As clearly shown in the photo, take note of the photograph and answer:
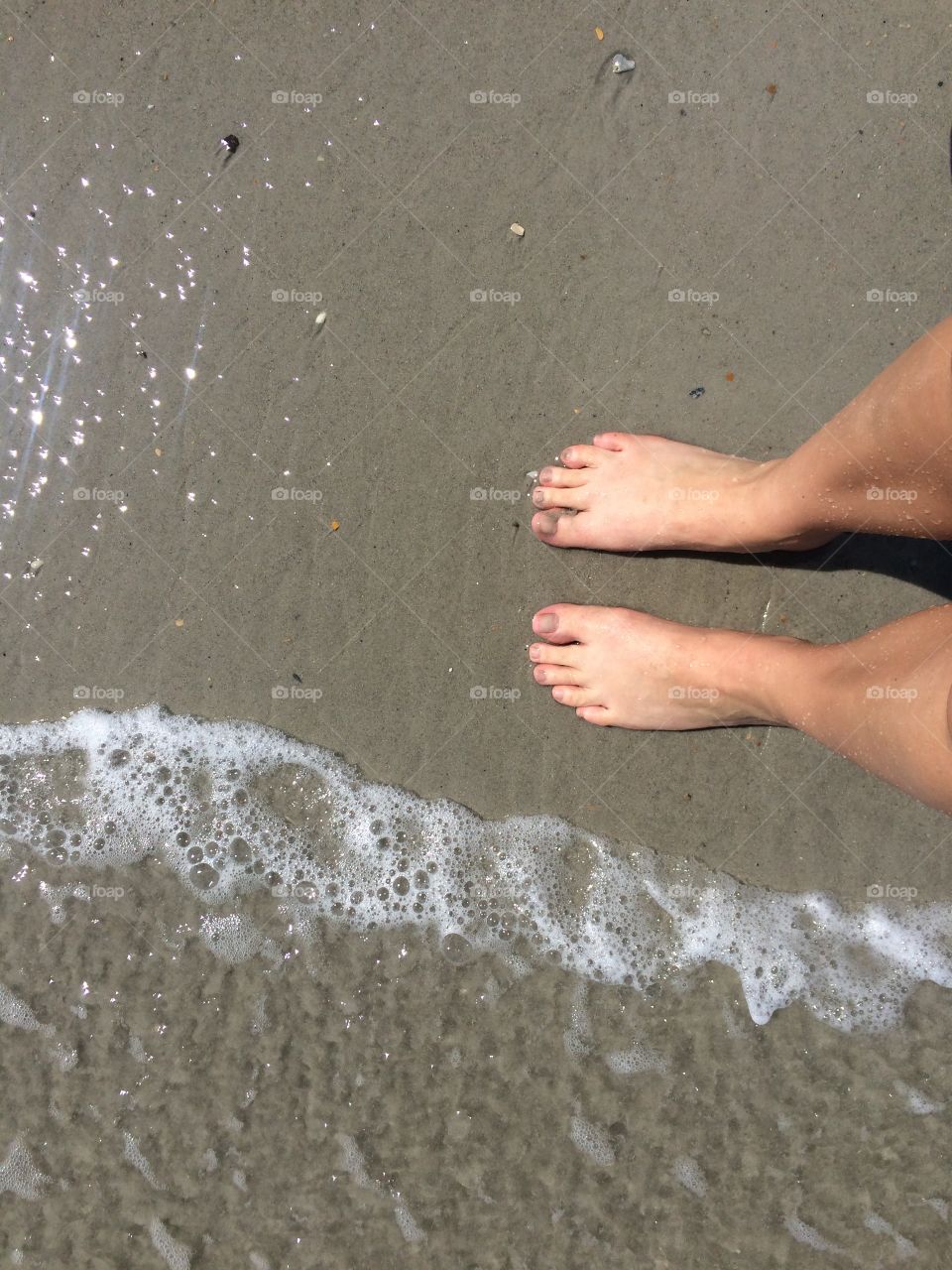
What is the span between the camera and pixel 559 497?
6.74ft

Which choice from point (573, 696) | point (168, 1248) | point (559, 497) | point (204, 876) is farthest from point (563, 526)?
point (168, 1248)

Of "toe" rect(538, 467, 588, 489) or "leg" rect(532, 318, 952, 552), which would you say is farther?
"toe" rect(538, 467, 588, 489)

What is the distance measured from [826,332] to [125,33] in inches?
74.6

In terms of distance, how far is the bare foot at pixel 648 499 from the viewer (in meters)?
1.96

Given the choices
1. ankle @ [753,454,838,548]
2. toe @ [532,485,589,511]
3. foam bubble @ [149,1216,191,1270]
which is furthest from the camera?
toe @ [532,485,589,511]

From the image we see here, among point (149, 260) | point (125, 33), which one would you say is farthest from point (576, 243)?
point (125, 33)

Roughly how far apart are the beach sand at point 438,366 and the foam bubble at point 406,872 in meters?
0.05

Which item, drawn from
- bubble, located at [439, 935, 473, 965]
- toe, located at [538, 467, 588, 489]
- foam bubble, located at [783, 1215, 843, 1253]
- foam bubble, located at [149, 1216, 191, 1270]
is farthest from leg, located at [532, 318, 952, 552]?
foam bubble, located at [149, 1216, 191, 1270]

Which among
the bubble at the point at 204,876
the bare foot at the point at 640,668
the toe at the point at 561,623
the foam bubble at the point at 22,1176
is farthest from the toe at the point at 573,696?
the foam bubble at the point at 22,1176

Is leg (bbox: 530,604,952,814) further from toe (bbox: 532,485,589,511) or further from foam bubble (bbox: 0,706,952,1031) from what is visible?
foam bubble (bbox: 0,706,952,1031)

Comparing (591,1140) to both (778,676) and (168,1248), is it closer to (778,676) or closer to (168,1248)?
(168,1248)

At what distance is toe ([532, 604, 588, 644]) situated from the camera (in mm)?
2068

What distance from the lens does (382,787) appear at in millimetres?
2105

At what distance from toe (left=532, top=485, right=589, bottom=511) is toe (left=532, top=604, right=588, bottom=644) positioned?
0.25m
